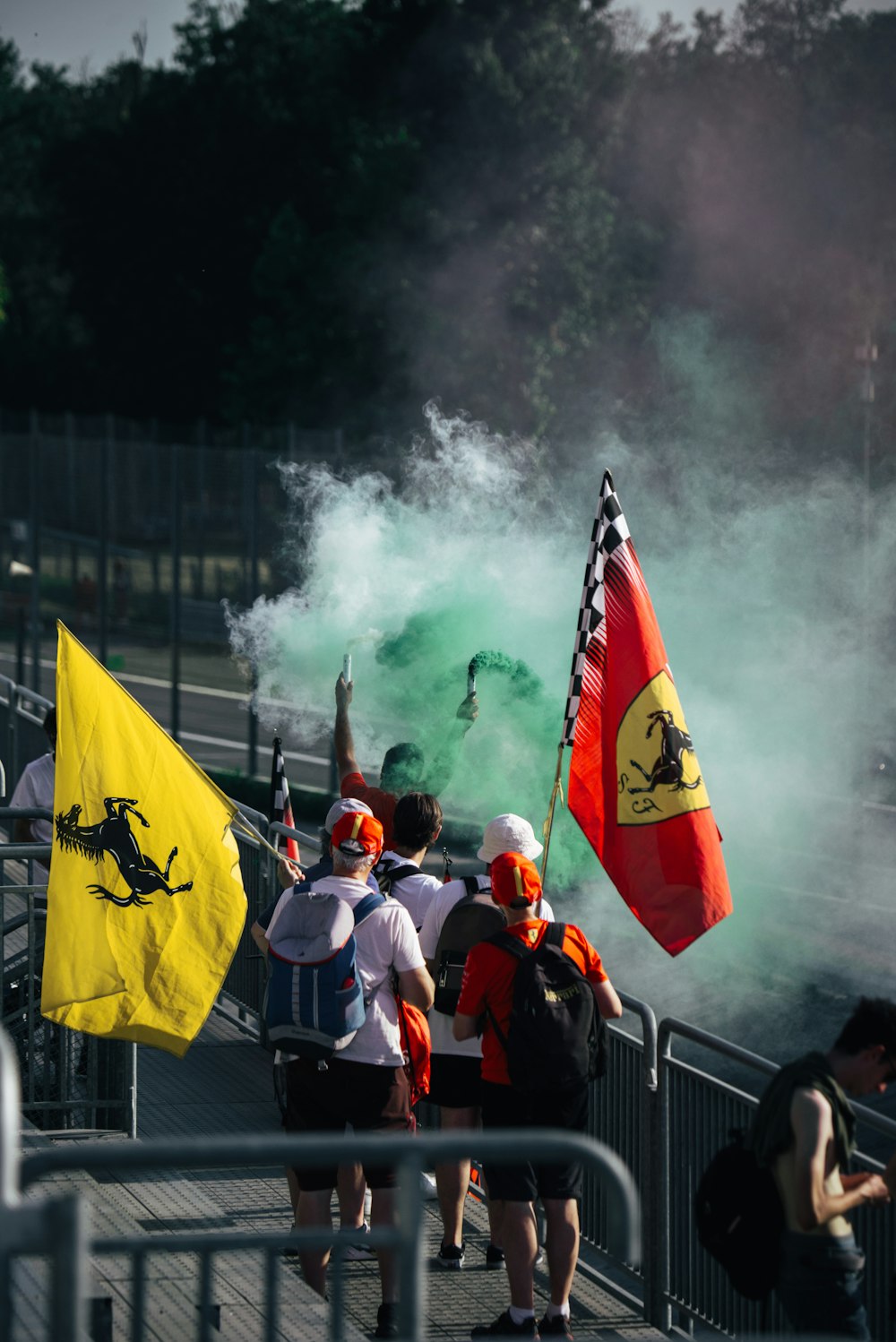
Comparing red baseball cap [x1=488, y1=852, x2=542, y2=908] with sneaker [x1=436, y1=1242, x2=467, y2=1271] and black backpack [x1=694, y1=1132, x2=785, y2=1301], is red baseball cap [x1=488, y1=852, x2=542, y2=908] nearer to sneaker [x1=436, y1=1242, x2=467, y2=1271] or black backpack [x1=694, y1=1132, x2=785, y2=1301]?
black backpack [x1=694, y1=1132, x2=785, y2=1301]

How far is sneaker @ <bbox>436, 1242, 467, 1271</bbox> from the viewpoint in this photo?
601cm

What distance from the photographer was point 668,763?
20.5ft

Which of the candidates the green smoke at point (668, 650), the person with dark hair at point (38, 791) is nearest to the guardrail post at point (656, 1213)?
the green smoke at point (668, 650)

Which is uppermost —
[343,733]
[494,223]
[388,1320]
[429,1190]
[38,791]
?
[494,223]

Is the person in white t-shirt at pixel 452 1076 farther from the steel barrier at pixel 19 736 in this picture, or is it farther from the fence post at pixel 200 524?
the fence post at pixel 200 524

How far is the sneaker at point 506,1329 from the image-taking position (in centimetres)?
532

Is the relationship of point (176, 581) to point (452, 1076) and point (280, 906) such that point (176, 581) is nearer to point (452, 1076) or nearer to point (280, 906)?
point (452, 1076)

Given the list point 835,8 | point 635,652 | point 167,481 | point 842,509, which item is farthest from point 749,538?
point 835,8

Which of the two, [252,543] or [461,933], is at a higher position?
[252,543]

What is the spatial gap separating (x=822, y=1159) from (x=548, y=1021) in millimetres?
1178

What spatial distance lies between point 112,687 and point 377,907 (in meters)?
1.30

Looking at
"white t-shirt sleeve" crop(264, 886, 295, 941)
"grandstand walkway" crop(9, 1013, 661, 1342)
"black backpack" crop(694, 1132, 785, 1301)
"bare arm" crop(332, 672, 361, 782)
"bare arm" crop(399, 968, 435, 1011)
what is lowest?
"grandstand walkway" crop(9, 1013, 661, 1342)

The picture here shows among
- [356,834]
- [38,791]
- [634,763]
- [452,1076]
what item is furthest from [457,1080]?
[38,791]

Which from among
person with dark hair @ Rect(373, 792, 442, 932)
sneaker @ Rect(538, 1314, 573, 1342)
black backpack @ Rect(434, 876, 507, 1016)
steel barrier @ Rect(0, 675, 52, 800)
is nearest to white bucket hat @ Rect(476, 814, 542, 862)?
black backpack @ Rect(434, 876, 507, 1016)
